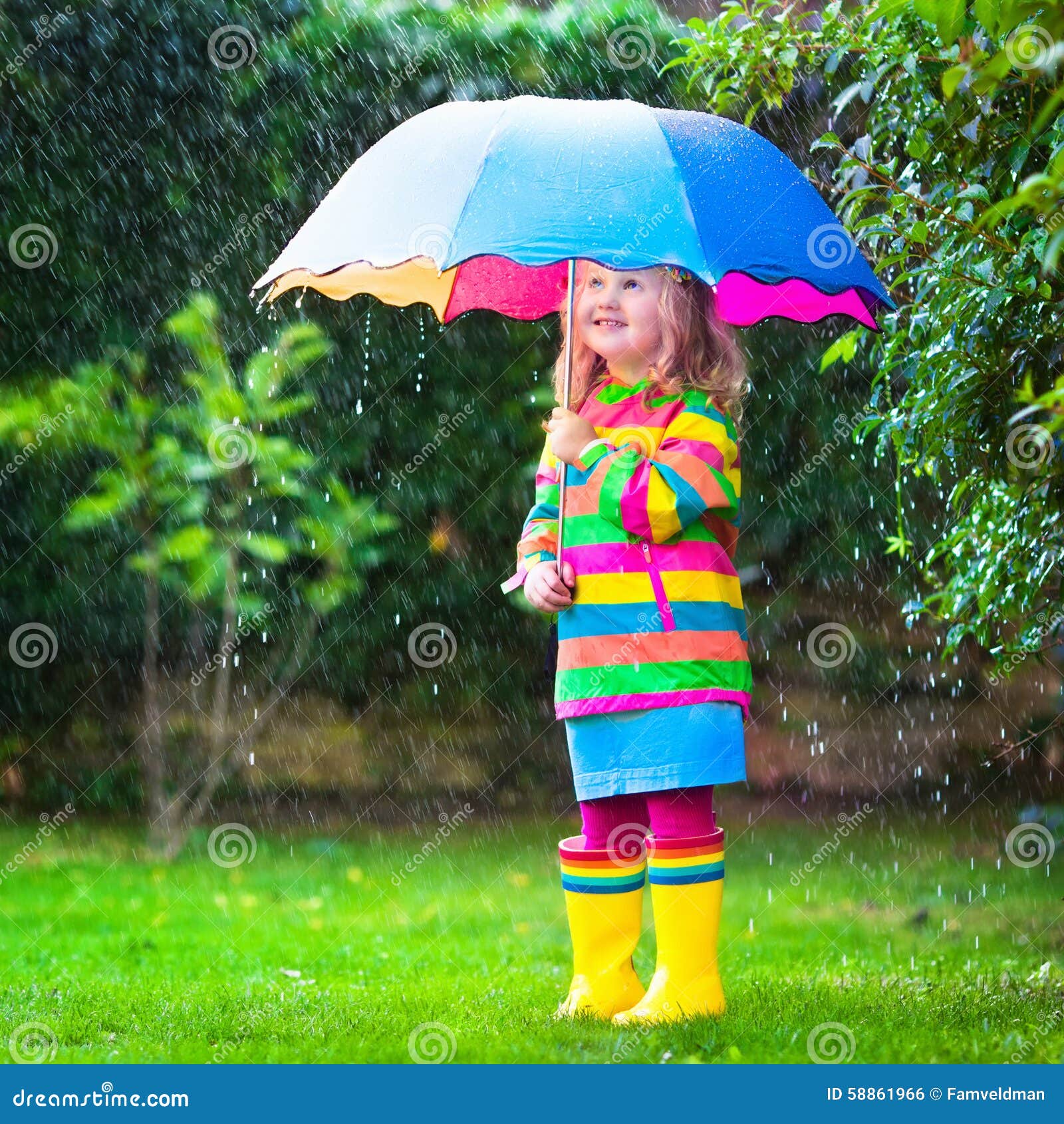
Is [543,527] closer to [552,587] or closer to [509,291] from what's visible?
[552,587]

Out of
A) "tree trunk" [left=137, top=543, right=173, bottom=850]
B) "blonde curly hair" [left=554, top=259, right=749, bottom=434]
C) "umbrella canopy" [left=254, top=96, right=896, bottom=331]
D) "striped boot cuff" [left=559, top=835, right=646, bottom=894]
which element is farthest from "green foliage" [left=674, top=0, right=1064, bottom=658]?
"tree trunk" [left=137, top=543, right=173, bottom=850]

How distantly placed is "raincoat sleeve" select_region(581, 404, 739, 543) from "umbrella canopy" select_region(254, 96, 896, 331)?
1.31ft

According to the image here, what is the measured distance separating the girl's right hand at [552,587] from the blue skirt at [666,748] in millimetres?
276

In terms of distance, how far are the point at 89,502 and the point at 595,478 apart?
385 centimetres

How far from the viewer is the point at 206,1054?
10.7 ft

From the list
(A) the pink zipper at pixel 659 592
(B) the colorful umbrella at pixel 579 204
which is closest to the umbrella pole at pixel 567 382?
(B) the colorful umbrella at pixel 579 204

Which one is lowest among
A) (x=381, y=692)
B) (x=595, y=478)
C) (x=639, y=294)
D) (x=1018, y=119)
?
(x=381, y=692)

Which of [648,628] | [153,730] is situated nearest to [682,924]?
[648,628]

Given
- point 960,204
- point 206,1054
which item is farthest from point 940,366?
point 206,1054

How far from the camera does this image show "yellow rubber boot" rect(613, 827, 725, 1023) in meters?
3.30

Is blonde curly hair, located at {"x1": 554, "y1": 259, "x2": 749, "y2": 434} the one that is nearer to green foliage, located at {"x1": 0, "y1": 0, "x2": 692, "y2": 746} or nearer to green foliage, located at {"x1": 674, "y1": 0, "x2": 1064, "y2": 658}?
green foliage, located at {"x1": 674, "y1": 0, "x2": 1064, "y2": 658}
